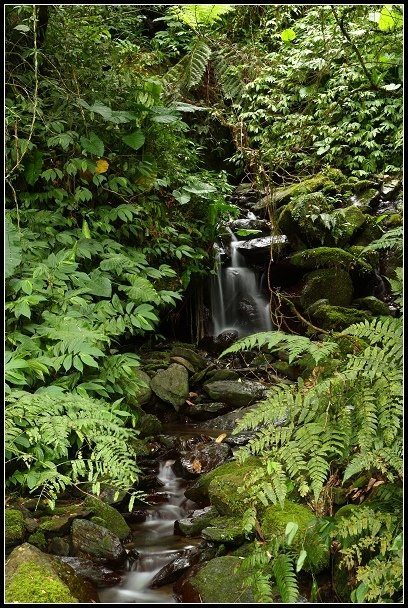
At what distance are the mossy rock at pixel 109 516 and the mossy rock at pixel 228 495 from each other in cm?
66

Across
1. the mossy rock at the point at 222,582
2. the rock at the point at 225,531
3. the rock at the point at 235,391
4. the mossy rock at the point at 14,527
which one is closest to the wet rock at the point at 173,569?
the rock at the point at 225,531

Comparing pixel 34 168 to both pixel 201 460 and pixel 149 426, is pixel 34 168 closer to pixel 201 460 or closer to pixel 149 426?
pixel 149 426

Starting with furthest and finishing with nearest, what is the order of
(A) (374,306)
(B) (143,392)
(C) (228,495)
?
(A) (374,306), (B) (143,392), (C) (228,495)

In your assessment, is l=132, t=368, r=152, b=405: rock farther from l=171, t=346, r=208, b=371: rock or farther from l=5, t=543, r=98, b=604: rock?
l=5, t=543, r=98, b=604: rock

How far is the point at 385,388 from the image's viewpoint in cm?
223

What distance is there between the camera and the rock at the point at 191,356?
7.06 metres

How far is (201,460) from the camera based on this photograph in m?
4.81

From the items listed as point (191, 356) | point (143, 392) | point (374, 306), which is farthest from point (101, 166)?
point (374, 306)

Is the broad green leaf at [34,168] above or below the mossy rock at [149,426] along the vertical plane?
above

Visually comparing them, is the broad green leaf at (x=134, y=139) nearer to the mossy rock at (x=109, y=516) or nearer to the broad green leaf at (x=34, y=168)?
the broad green leaf at (x=34, y=168)

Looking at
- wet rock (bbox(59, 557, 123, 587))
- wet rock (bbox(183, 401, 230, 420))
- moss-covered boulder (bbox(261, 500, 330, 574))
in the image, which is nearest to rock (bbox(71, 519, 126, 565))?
wet rock (bbox(59, 557, 123, 587))

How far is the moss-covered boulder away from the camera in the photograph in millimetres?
2521

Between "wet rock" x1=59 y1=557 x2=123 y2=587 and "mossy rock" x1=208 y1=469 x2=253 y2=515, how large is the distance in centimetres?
77

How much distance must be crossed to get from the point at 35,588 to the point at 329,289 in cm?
636
